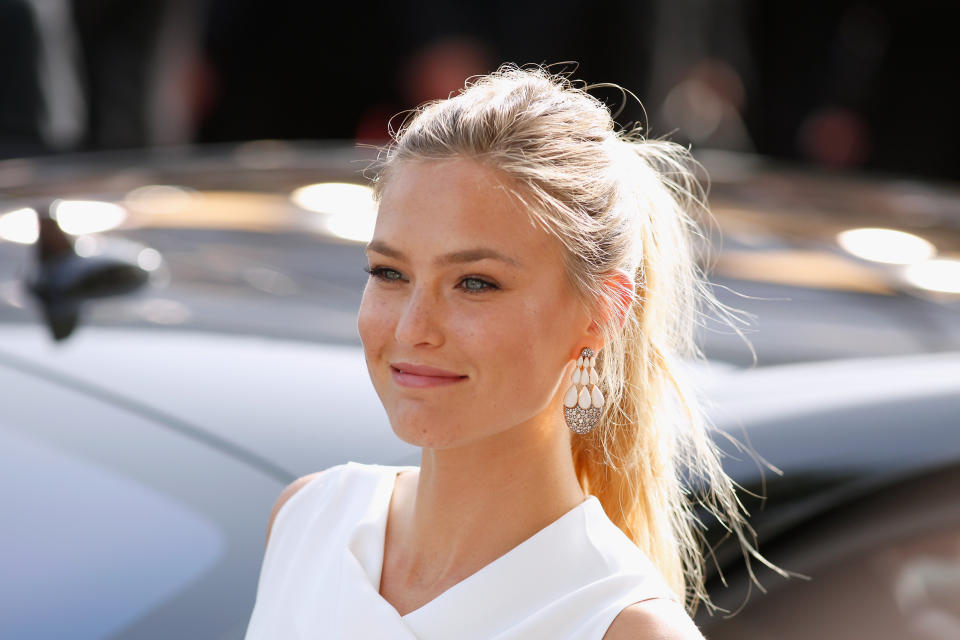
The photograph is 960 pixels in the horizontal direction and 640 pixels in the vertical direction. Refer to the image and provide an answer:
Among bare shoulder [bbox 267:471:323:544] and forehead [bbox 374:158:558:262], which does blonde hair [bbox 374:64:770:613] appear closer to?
forehead [bbox 374:158:558:262]

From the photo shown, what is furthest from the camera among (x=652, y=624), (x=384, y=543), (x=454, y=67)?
(x=454, y=67)

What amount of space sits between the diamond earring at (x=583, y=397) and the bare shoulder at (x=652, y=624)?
0.23 metres

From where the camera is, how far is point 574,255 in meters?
1.48

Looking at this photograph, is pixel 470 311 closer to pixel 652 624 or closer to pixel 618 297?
pixel 618 297

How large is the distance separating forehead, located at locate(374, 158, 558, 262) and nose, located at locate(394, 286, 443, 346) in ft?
0.18

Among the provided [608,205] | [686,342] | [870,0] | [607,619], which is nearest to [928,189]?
[686,342]

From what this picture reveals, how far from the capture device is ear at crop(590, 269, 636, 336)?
1.51m

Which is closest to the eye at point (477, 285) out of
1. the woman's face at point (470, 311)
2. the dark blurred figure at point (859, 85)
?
the woman's face at point (470, 311)

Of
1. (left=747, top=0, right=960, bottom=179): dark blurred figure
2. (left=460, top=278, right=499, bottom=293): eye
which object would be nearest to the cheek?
(left=460, top=278, right=499, bottom=293): eye

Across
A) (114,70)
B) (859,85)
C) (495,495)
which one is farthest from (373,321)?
(859,85)

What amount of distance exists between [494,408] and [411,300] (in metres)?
0.15

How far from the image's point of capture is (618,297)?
1536mm

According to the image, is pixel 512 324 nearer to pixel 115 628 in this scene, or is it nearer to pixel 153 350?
pixel 115 628

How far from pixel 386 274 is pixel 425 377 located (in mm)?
142
